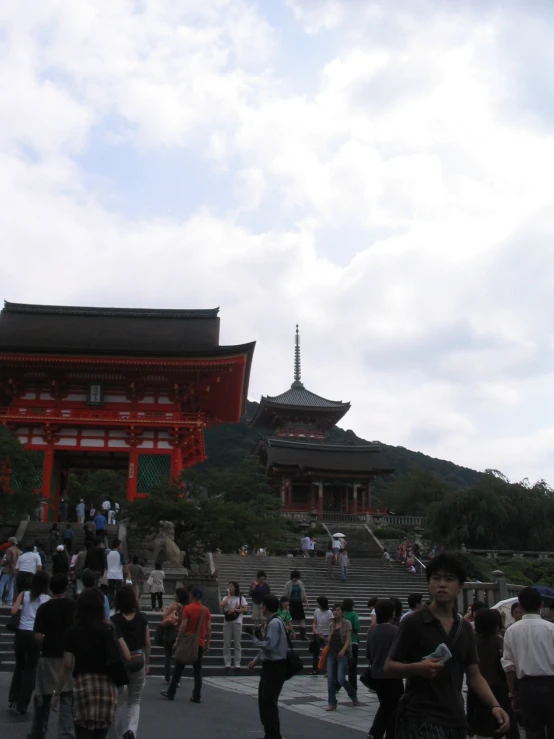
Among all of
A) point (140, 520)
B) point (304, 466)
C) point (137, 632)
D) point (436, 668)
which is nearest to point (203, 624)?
point (137, 632)

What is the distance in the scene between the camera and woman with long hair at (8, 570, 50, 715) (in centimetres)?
833

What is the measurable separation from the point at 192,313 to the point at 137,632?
3135cm

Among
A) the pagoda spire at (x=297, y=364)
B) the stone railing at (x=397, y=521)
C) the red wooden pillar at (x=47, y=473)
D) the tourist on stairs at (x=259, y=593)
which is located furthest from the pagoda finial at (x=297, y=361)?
the tourist on stairs at (x=259, y=593)

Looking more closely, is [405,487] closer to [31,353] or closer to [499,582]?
[31,353]

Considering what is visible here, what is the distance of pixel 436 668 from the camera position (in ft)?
13.0

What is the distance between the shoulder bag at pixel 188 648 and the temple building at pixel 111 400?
2060cm

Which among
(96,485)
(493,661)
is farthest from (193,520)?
(96,485)

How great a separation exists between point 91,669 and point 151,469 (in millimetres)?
25806

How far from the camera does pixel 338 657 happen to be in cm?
1039

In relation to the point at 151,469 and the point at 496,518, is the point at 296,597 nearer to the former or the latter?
the point at 151,469

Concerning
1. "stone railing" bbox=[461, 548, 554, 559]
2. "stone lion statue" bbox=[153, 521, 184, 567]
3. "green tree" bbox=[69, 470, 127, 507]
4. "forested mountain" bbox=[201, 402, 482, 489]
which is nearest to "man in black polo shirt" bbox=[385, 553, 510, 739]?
"stone lion statue" bbox=[153, 521, 184, 567]

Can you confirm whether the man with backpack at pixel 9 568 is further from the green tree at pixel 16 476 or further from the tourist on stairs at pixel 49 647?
the green tree at pixel 16 476

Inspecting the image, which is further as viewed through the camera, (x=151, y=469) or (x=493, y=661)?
(x=151, y=469)

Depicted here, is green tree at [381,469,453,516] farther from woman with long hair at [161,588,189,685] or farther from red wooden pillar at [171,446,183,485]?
woman with long hair at [161,588,189,685]
